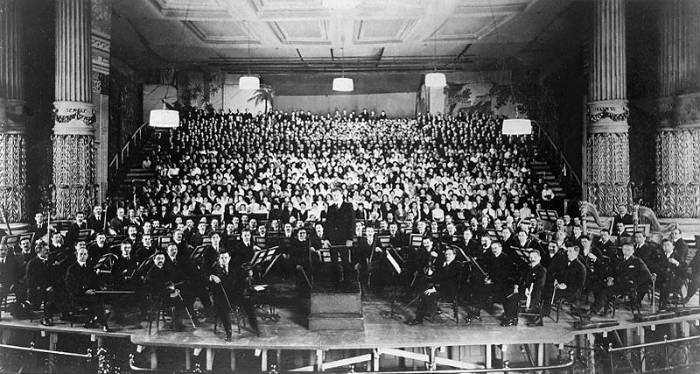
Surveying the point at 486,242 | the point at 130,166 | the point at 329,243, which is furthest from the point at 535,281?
the point at 130,166

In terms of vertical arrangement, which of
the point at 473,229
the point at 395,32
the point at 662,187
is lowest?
the point at 473,229

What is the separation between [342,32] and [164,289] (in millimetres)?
8053

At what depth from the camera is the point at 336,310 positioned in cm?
599

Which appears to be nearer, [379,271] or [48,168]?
[379,271]

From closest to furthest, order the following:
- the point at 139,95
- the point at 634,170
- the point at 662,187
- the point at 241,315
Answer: the point at 241,315 → the point at 662,187 → the point at 634,170 → the point at 139,95

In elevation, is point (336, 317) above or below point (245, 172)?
below

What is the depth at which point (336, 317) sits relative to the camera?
235 inches

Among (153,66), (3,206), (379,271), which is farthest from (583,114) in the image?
(3,206)

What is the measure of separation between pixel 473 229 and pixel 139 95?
10.6 m

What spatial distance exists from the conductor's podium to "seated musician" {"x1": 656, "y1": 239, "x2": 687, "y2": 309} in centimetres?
374

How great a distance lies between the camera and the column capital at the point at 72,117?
8.26m

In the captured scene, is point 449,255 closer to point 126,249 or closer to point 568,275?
point 568,275

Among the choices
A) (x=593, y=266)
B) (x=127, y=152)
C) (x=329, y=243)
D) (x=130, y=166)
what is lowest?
(x=593, y=266)

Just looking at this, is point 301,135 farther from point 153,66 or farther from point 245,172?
point 153,66
